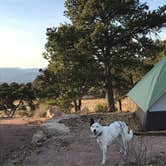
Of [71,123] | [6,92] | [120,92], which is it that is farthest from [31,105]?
[71,123]

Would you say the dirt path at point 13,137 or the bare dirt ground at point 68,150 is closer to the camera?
the bare dirt ground at point 68,150

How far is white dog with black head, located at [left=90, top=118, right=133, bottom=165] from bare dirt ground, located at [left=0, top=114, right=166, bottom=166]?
0.99 ft

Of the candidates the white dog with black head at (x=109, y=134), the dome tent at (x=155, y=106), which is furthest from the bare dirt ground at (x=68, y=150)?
the dome tent at (x=155, y=106)

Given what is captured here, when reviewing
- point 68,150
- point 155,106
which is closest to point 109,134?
point 68,150

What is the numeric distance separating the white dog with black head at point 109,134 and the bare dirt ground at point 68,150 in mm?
301

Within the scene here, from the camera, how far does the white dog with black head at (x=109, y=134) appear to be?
8766 mm

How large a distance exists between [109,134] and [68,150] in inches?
79.0

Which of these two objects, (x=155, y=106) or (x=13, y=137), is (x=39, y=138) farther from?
(x=155, y=106)

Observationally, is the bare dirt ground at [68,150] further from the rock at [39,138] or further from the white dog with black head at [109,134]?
the white dog with black head at [109,134]

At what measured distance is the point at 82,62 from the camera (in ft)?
63.2

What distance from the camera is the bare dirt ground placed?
949 cm

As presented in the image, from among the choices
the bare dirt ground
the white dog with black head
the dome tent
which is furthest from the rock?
the white dog with black head

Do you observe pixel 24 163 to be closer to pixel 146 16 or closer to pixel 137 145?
pixel 137 145

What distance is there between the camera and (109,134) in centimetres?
903
